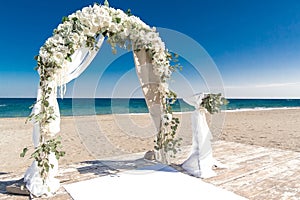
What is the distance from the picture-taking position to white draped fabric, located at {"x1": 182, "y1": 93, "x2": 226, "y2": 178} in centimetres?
327

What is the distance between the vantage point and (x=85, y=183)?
9.64 ft

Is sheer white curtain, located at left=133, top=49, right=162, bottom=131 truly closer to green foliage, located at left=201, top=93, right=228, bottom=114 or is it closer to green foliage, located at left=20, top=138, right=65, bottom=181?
green foliage, located at left=201, top=93, right=228, bottom=114

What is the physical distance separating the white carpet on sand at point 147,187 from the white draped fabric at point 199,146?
205 mm

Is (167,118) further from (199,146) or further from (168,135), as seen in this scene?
(199,146)

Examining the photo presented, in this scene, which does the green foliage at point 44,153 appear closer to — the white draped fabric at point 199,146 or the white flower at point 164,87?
the white flower at point 164,87

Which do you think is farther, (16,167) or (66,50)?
(16,167)

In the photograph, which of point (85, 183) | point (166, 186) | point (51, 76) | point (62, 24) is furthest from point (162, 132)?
point (62, 24)

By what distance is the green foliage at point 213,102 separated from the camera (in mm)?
3314

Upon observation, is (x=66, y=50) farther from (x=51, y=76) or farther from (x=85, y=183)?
(x=85, y=183)

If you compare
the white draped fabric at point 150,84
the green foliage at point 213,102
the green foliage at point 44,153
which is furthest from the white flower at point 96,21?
the green foliage at point 213,102

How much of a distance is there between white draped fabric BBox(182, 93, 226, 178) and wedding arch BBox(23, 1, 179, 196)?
0.37m

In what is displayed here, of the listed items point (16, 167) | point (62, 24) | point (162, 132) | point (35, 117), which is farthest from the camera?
point (16, 167)

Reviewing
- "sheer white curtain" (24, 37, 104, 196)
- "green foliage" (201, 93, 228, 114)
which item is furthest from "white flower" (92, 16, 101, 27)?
"green foliage" (201, 93, 228, 114)

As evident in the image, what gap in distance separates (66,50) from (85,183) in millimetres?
1708
